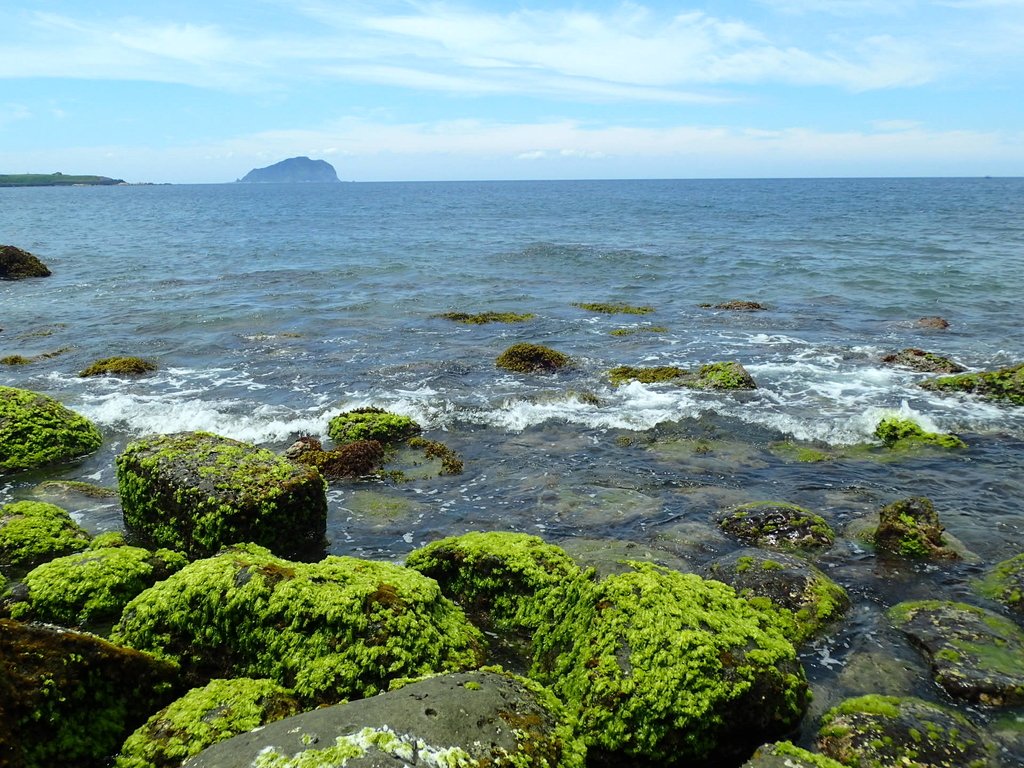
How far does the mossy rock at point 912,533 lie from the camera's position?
10484mm

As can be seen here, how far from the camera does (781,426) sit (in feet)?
54.2

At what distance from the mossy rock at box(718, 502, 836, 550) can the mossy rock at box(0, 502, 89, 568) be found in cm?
1026

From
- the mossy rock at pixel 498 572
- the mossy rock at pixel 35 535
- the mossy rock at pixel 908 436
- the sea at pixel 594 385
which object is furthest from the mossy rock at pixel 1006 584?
the mossy rock at pixel 35 535

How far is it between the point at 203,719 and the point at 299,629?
1.26 m

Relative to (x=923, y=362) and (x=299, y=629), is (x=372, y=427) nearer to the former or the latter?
(x=299, y=629)

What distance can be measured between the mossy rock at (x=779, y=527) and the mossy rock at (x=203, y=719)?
7.57 m

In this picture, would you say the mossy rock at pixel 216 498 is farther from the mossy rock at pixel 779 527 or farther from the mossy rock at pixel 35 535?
the mossy rock at pixel 779 527

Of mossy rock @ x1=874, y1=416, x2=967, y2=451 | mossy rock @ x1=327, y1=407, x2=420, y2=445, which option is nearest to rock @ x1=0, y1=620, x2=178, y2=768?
mossy rock @ x1=327, y1=407, x2=420, y2=445

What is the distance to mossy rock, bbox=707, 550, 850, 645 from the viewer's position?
29.0 ft

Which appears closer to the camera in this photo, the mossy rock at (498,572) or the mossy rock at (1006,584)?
the mossy rock at (498,572)

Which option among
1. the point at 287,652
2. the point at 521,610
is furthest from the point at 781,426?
the point at 287,652

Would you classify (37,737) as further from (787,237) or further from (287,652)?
(787,237)

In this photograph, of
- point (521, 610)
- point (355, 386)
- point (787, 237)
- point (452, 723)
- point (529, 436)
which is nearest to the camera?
point (452, 723)

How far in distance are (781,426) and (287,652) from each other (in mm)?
13065
